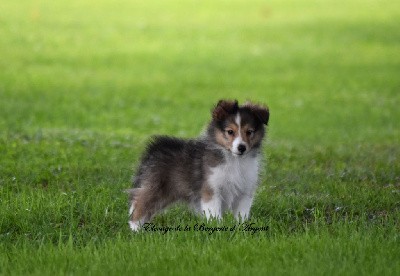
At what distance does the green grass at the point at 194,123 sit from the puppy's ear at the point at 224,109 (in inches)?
45.4

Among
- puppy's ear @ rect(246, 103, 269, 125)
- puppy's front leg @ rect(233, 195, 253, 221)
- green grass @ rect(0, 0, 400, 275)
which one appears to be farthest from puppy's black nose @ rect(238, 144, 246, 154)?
green grass @ rect(0, 0, 400, 275)

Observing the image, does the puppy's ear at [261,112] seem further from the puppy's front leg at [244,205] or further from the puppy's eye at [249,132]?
the puppy's front leg at [244,205]

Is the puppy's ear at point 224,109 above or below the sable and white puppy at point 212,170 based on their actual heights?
above

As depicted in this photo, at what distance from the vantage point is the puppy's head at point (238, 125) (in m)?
10.4

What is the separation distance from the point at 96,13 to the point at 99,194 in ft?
105

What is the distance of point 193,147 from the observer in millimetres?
10812

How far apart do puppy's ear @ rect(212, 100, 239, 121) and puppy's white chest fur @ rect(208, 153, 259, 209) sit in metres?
0.47

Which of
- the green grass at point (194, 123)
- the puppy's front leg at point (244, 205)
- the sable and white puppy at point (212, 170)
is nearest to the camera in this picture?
the green grass at point (194, 123)

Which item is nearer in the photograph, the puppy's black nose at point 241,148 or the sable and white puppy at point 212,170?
the puppy's black nose at point 241,148

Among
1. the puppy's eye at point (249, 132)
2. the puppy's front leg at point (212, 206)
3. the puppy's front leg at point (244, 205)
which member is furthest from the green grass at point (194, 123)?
the puppy's eye at point (249, 132)

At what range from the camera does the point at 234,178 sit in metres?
10.3

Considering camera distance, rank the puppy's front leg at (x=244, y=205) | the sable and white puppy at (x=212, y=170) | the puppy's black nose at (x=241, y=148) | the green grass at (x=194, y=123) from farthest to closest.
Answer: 1. the puppy's front leg at (x=244, y=205)
2. the sable and white puppy at (x=212, y=170)
3. the puppy's black nose at (x=241, y=148)
4. the green grass at (x=194, y=123)

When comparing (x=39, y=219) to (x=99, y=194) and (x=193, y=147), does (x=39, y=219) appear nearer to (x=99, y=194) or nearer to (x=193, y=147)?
(x=99, y=194)

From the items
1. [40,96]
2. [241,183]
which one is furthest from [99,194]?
[40,96]
